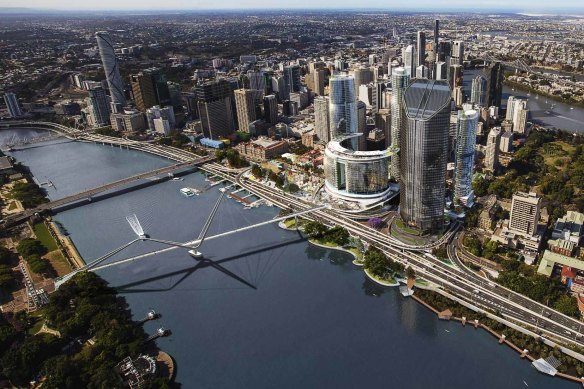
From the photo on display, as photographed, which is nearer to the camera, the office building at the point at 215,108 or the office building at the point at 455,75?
the office building at the point at 215,108

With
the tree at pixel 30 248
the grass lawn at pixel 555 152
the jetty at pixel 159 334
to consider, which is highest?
the tree at pixel 30 248

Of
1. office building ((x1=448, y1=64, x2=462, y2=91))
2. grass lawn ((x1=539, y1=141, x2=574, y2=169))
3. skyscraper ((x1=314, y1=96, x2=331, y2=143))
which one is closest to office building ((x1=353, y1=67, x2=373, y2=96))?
office building ((x1=448, y1=64, x2=462, y2=91))

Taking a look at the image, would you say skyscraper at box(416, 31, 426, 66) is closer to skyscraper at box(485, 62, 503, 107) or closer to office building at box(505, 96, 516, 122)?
skyscraper at box(485, 62, 503, 107)

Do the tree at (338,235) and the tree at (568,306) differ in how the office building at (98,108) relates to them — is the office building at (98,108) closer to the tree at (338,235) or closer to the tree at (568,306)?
the tree at (338,235)

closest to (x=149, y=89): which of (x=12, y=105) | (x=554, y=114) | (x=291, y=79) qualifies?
(x=291, y=79)

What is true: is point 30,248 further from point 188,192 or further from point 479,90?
point 479,90

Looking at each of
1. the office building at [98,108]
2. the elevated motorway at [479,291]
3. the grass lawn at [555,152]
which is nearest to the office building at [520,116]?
the grass lawn at [555,152]

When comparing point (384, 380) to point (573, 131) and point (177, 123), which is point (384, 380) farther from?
point (177, 123)
